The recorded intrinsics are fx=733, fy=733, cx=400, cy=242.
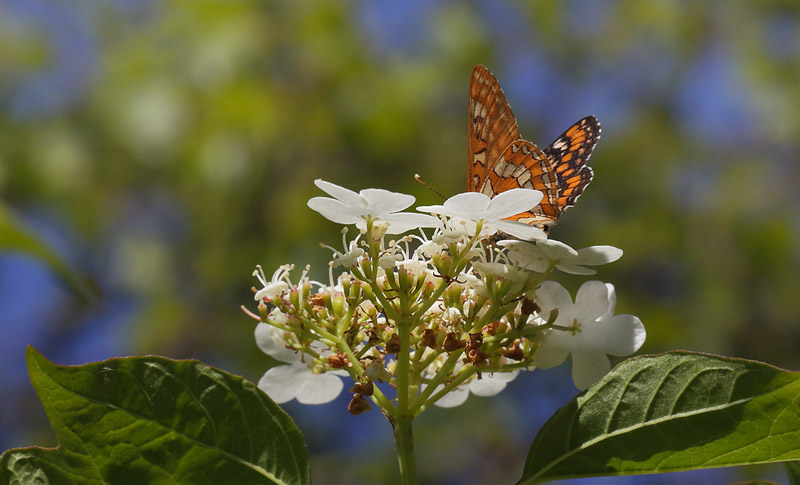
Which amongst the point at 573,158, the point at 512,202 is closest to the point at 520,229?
the point at 512,202

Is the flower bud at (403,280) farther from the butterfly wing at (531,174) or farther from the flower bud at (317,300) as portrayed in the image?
the butterfly wing at (531,174)

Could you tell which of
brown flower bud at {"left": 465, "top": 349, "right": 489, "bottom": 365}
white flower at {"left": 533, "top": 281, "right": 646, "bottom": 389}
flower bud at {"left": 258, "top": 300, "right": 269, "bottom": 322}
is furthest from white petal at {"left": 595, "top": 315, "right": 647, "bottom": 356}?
flower bud at {"left": 258, "top": 300, "right": 269, "bottom": 322}

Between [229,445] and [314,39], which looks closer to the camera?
[229,445]

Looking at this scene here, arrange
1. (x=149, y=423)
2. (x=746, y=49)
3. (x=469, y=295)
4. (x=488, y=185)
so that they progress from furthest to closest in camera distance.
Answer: (x=746, y=49) < (x=488, y=185) < (x=469, y=295) < (x=149, y=423)

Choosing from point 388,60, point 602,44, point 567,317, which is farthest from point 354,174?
point 567,317

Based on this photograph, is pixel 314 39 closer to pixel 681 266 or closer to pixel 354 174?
pixel 354 174

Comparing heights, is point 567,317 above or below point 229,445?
above
